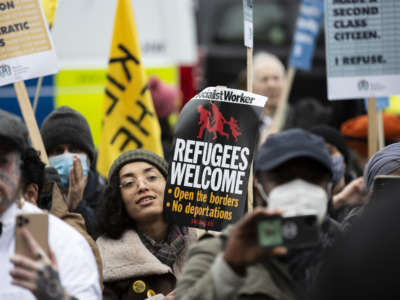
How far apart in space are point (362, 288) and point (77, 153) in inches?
134

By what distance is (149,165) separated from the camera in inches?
173

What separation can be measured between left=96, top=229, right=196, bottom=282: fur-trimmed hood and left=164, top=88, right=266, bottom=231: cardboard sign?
10.2 inches

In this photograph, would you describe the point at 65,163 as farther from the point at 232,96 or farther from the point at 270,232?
the point at 270,232

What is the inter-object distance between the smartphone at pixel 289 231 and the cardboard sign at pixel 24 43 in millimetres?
2449

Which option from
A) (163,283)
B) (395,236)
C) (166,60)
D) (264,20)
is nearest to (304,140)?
(395,236)

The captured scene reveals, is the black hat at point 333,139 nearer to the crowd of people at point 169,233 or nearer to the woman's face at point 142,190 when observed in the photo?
the crowd of people at point 169,233

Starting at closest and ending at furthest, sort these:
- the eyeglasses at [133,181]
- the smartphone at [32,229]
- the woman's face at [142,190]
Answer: the smartphone at [32,229], the woman's face at [142,190], the eyeglasses at [133,181]

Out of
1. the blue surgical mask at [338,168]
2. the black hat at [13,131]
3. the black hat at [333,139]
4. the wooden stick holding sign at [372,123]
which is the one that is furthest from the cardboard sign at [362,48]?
the black hat at [13,131]

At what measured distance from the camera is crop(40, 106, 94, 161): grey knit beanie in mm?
4961

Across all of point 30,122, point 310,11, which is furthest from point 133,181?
point 310,11

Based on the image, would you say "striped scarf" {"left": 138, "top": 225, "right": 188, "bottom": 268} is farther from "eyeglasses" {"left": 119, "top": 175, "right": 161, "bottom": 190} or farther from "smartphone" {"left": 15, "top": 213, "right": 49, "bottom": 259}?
"smartphone" {"left": 15, "top": 213, "right": 49, "bottom": 259}

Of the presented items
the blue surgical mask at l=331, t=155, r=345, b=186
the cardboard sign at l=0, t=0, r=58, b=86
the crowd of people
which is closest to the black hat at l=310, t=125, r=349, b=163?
the blue surgical mask at l=331, t=155, r=345, b=186

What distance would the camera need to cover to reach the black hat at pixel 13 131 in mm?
2744

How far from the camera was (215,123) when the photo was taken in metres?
3.87
